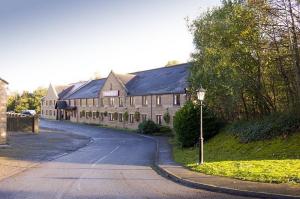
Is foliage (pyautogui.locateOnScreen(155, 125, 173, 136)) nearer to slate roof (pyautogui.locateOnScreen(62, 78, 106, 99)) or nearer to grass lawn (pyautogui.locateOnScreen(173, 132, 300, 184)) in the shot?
grass lawn (pyautogui.locateOnScreen(173, 132, 300, 184))

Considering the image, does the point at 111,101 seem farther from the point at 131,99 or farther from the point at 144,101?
the point at 144,101

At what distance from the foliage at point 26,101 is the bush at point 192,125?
249ft

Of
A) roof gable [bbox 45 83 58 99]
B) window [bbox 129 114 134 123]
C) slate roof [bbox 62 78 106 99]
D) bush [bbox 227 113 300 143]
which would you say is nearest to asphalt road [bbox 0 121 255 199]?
bush [bbox 227 113 300 143]

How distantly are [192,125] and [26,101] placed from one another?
265 feet

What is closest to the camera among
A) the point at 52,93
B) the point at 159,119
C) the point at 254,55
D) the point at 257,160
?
the point at 257,160

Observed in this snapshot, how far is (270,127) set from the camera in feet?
80.2

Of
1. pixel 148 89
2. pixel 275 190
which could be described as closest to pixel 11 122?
pixel 148 89

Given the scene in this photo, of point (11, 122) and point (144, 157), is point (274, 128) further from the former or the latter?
point (11, 122)

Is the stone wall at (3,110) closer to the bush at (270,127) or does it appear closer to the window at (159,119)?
the bush at (270,127)

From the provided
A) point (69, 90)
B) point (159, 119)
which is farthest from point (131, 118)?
point (69, 90)

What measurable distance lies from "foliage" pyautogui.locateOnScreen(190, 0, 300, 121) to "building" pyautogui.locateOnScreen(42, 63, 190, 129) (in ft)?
45.3

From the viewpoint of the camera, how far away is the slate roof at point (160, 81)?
53969 mm

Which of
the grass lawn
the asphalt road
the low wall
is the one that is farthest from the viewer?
the low wall

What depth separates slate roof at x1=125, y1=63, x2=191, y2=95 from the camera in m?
54.0
